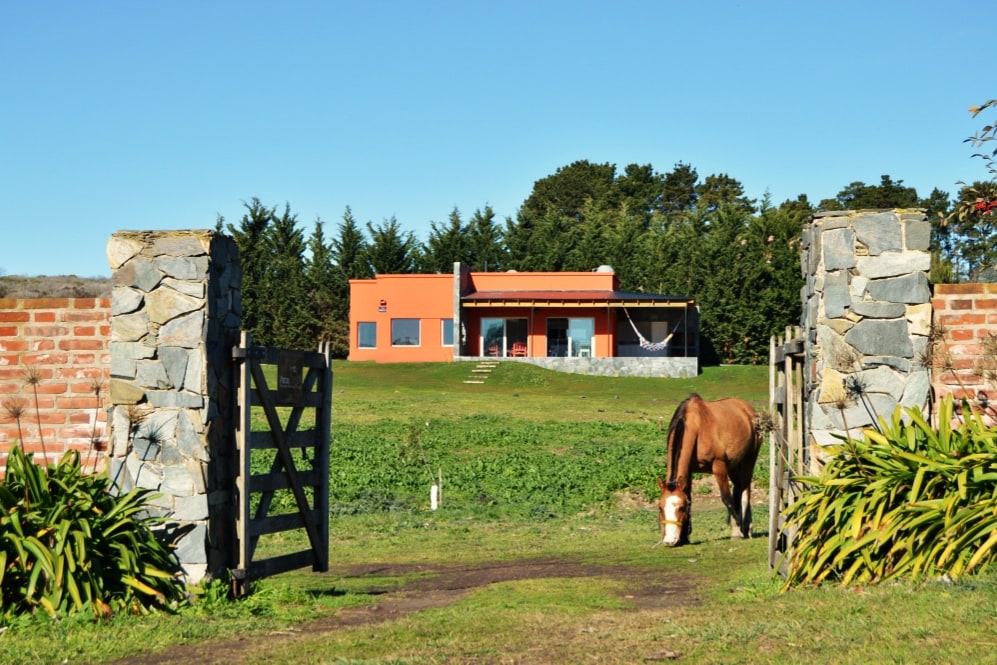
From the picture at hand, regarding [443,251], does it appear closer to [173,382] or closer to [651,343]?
[651,343]

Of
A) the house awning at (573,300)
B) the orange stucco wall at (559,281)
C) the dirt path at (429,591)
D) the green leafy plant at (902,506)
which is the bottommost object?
the dirt path at (429,591)

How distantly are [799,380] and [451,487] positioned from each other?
10986mm

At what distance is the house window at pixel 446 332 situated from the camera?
5162cm

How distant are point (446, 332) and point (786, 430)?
40.3 meters

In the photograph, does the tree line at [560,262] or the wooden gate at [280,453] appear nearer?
the wooden gate at [280,453]

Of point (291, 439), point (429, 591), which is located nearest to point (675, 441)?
point (429, 591)

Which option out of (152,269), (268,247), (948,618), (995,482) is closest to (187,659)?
(152,269)

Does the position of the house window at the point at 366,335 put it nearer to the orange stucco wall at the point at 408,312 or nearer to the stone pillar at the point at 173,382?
the orange stucco wall at the point at 408,312

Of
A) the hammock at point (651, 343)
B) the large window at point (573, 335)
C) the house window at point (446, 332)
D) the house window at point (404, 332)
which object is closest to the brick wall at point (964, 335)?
the hammock at point (651, 343)

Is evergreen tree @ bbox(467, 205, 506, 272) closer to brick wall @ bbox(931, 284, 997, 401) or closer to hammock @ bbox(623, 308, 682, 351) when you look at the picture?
hammock @ bbox(623, 308, 682, 351)

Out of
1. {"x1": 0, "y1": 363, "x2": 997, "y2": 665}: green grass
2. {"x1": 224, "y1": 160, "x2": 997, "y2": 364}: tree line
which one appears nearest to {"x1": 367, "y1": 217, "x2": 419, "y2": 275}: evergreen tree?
{"x1": 224, "y1": 160, "x2": 997, "y2": 364}: tree line

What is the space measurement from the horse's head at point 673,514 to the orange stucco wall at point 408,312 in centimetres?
3626

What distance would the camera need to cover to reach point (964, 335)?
10.8m

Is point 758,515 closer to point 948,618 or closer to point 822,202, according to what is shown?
point 948,618
